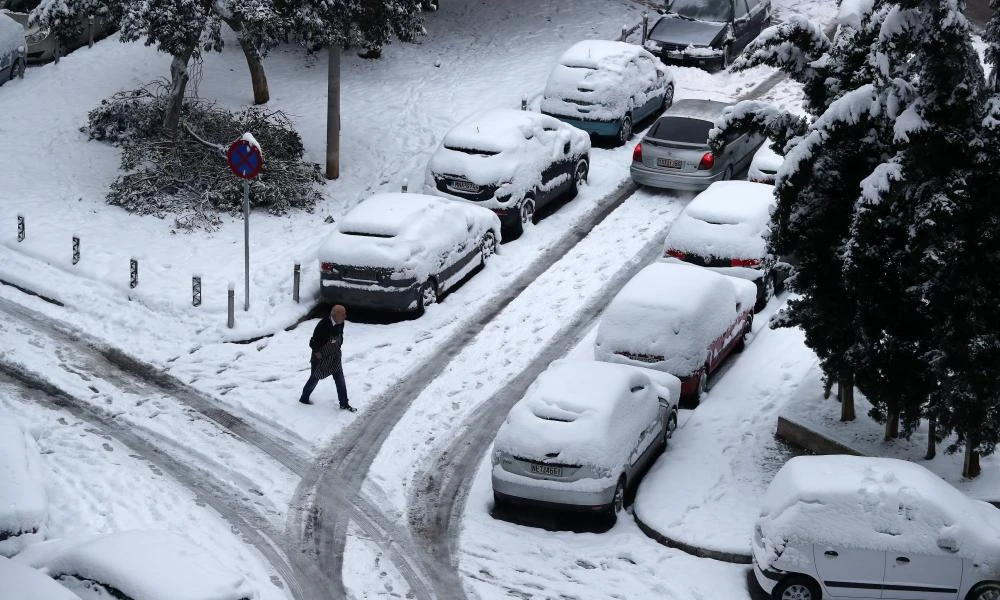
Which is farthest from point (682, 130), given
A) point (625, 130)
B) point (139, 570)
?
point (139, 570)

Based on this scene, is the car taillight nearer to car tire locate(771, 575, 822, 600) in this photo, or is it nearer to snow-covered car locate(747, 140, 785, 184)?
snow-covered car locate(747, 140, 785, 184)

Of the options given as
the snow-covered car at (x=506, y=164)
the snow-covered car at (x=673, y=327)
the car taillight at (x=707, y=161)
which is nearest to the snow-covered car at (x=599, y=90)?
the snow-covered car at (x=506, y=164)

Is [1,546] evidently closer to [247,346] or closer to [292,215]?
[247,346]

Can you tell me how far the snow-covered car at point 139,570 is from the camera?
10.8 metres

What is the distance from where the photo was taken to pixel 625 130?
27.5 m

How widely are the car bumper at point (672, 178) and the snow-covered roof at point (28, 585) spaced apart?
→ 16.0 meters

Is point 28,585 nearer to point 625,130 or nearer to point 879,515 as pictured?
point 879,515

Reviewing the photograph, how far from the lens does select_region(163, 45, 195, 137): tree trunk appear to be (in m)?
24.7

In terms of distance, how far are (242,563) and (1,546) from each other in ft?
8.17

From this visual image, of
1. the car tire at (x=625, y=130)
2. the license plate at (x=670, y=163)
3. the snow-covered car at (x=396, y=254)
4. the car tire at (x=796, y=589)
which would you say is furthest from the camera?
the car tire at (x=625, y=130)

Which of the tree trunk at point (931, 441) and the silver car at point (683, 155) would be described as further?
the silver car at point (683, 155)

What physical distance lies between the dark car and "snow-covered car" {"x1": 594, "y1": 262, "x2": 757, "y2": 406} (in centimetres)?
1354

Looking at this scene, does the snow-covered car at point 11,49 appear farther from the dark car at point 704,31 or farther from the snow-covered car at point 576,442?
the snow-covered car at point 576,442

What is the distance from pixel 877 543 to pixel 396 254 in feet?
29.9
